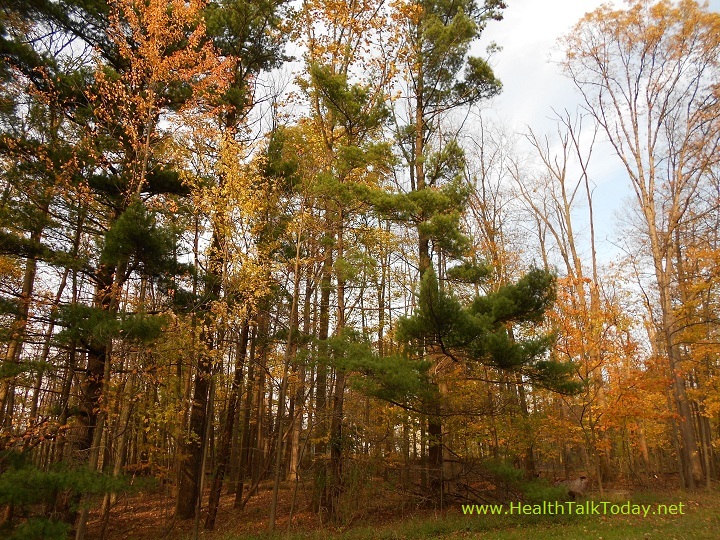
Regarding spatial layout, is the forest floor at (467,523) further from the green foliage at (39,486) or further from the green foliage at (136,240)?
the green foliage at (136,240)

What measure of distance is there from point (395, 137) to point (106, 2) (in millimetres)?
7013

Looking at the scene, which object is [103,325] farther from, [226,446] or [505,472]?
[505,472]

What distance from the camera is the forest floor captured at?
767cm

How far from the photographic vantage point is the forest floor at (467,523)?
767 centimetres

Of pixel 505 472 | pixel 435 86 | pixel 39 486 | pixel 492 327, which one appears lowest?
pixel 505 472

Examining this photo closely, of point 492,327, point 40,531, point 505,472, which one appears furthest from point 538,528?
point 40,531

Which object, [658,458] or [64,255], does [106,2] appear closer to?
[64,255]

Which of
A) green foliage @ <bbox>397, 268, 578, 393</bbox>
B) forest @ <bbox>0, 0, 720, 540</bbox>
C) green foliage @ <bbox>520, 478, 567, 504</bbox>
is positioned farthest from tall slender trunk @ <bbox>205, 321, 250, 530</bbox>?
green foliage @ <bbox>520, 478, 567, 504</bbox>

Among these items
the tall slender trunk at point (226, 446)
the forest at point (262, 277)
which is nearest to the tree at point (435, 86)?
the forest at point (262, 277)

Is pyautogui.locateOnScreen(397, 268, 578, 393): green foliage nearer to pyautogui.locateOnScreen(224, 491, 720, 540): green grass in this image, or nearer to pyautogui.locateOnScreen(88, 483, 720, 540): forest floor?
pyautogui.locateOnScreen(224, 491, 720, 540): green grass

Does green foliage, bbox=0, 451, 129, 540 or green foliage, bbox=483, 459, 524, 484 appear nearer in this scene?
green foliage, bbox=0, 451, 129, 540

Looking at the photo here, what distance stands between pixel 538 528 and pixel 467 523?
51.7 inches

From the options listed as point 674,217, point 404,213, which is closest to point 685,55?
point 674,217

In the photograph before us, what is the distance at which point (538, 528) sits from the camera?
8180 mm
